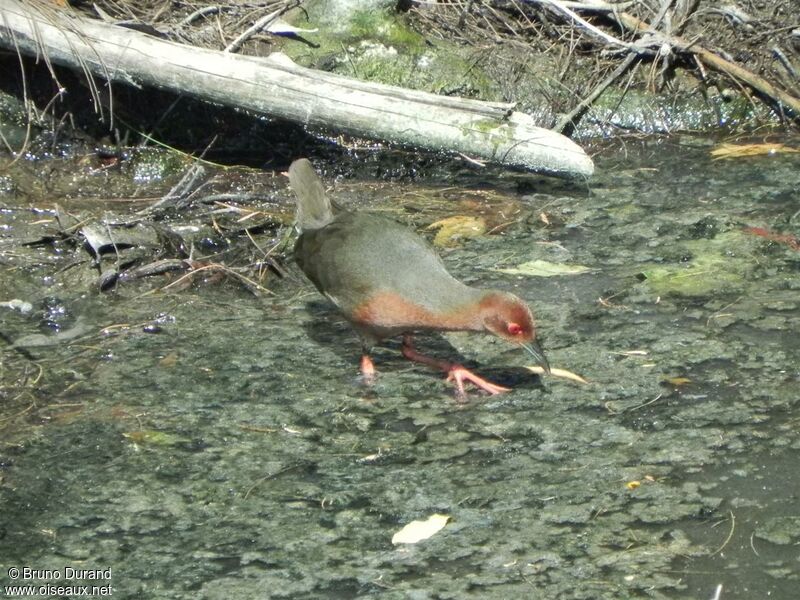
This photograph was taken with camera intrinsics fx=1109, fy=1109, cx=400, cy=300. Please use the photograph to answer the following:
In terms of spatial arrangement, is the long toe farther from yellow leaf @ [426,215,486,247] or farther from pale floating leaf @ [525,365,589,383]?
yellow leaf @ [426,215,486,247]


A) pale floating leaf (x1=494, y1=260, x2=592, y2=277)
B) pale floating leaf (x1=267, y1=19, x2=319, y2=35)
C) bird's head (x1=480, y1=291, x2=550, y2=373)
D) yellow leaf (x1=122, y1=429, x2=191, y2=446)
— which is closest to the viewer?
yellow leaf (x1=122, y1=429, x2=191, y2=446)

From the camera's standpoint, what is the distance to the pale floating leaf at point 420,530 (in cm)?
392

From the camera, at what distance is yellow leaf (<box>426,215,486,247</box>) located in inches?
270

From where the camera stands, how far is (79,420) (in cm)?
478

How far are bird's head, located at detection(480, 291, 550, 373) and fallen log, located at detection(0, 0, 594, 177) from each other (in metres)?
2.06

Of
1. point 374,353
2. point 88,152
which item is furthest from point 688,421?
point 88,152

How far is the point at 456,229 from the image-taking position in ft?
22.9

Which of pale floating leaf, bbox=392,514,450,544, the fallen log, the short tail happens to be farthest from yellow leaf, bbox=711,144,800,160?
pale floating leaf, bbox=392,514,450,544

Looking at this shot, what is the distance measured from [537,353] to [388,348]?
1.09m

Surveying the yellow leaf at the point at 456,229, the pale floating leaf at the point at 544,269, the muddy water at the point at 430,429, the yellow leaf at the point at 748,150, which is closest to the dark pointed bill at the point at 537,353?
the muddy water at the point at 430,429

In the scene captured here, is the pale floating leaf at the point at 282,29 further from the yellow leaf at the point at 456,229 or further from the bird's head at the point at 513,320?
the bird's head at the point at 513,320

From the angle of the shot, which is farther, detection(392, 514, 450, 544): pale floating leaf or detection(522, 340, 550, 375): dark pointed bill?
detection(522, 340, 550, 375): dark pointed bill

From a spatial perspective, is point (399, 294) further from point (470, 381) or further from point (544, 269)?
point (544, 269)

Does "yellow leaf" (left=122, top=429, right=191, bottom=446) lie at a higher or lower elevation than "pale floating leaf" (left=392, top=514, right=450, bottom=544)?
lower
